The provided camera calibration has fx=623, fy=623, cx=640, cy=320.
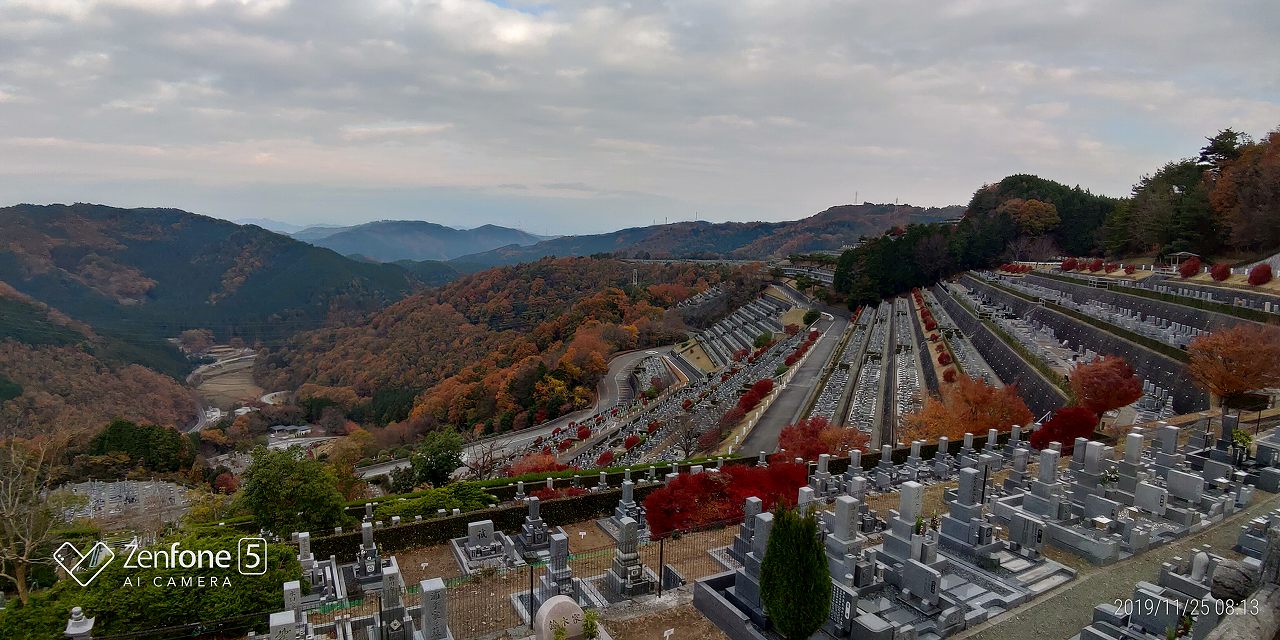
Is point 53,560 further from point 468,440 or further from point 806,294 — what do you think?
point 806,294

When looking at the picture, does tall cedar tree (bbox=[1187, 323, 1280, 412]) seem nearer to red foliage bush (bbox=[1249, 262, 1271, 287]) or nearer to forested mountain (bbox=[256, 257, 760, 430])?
red foliage bush (bbox=[1249, 262, 1271, 287])

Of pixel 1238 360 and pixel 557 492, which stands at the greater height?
pixel 1238 360

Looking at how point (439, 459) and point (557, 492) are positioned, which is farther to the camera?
point (439, 459)

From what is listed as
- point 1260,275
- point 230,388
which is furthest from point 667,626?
point 230,388

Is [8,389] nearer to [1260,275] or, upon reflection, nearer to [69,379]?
[69,379]

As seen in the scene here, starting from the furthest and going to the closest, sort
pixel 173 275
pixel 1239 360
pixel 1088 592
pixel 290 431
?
pixel 173 275, pixel 290 431, pixel 1239 360, pixel 1088 592

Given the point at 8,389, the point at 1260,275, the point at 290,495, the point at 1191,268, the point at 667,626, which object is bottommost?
the point at 8,389

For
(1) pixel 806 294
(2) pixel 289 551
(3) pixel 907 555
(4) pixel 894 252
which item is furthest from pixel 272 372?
(3) pixel 907 555

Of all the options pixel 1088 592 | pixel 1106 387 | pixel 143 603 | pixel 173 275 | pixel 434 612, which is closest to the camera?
pixel 434 612
